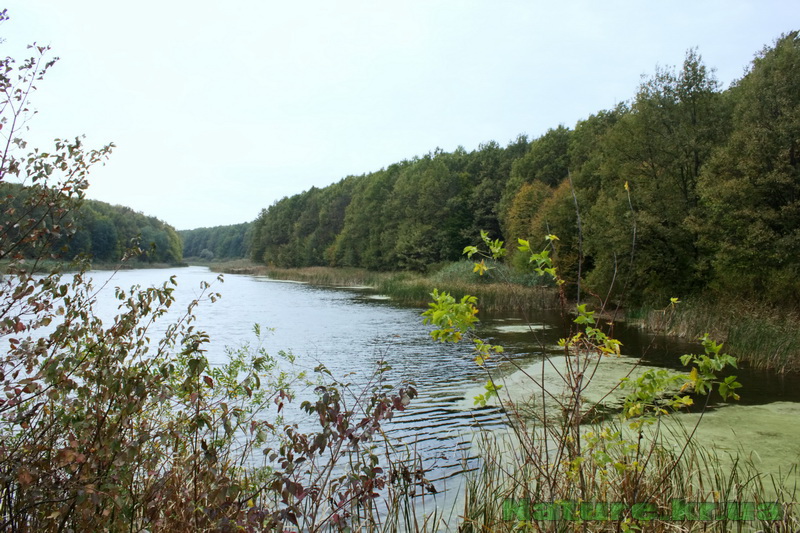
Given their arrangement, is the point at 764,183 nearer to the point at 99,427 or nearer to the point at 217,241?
the point at 99,427

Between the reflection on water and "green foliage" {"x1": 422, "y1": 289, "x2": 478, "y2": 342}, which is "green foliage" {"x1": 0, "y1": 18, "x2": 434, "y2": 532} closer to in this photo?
"green foliage" {"x1": 422, "y1": 289, "x2": 478, "y2": 342}

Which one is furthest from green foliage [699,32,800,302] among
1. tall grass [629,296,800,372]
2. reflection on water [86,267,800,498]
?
reflection on water [86,267,800,498]

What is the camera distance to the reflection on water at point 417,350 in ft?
25.7

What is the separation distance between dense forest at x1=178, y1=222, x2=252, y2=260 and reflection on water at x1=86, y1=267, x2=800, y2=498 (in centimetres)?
10439

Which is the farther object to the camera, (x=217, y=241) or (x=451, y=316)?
(x=217, y=241)

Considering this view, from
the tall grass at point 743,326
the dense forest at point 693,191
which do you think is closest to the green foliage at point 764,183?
the dense forest at point 693,191

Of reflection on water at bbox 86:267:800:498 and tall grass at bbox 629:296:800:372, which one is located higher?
tall grass at bbox 629:296:800:372

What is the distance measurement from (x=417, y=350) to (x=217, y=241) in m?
149

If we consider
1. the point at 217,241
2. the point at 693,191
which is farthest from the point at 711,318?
the point at 217,241

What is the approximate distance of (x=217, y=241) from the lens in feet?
509

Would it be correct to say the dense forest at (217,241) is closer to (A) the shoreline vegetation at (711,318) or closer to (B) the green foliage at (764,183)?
(A) the shoreline vegetation at (711,318)

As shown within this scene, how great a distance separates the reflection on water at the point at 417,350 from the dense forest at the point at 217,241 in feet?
342

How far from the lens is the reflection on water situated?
7.83 m

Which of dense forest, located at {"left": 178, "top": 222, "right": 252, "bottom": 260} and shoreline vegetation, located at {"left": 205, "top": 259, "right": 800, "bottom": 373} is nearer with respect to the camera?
shoreline vegetation, located at {"left": 205, "top": 259, "right": 800, "bottom": 373}
